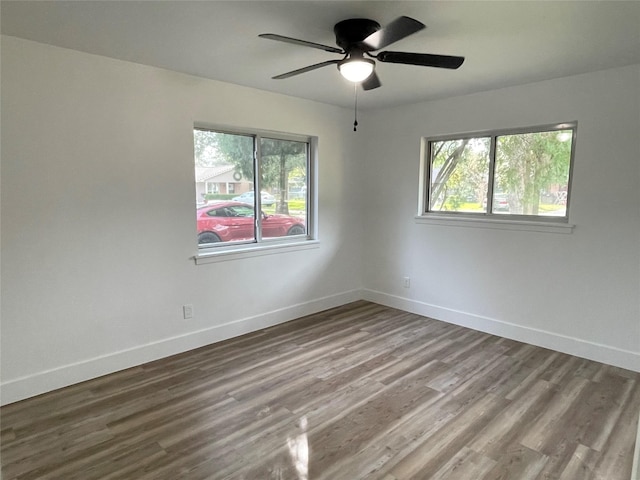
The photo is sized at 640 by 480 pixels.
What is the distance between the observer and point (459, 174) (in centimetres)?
415

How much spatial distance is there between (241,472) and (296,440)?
372 mm

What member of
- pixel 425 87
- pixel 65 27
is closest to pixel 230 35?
pixel 65 27

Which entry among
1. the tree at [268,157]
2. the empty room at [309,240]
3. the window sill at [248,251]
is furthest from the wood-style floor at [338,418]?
the tree at [268,157]

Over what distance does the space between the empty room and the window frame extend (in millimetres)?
34

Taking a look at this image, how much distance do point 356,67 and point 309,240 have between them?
2.48m

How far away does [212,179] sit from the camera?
3604 millimetres

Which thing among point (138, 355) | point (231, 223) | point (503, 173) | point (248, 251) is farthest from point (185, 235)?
point (503, 173)

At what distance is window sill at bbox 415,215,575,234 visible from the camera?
3397 mm

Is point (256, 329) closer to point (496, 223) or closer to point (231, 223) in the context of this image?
point (231, 223)

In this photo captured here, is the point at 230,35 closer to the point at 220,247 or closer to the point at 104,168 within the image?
the point at 104,168

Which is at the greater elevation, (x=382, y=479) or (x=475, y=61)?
(x=475, y=61)

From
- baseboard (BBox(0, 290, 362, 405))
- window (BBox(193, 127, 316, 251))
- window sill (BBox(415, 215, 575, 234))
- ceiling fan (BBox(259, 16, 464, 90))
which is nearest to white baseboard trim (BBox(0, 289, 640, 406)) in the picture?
baseboard (BBox(0, 290, 362, 405))

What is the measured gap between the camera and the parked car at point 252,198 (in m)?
3.83

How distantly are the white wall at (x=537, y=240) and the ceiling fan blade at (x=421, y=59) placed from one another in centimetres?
171
